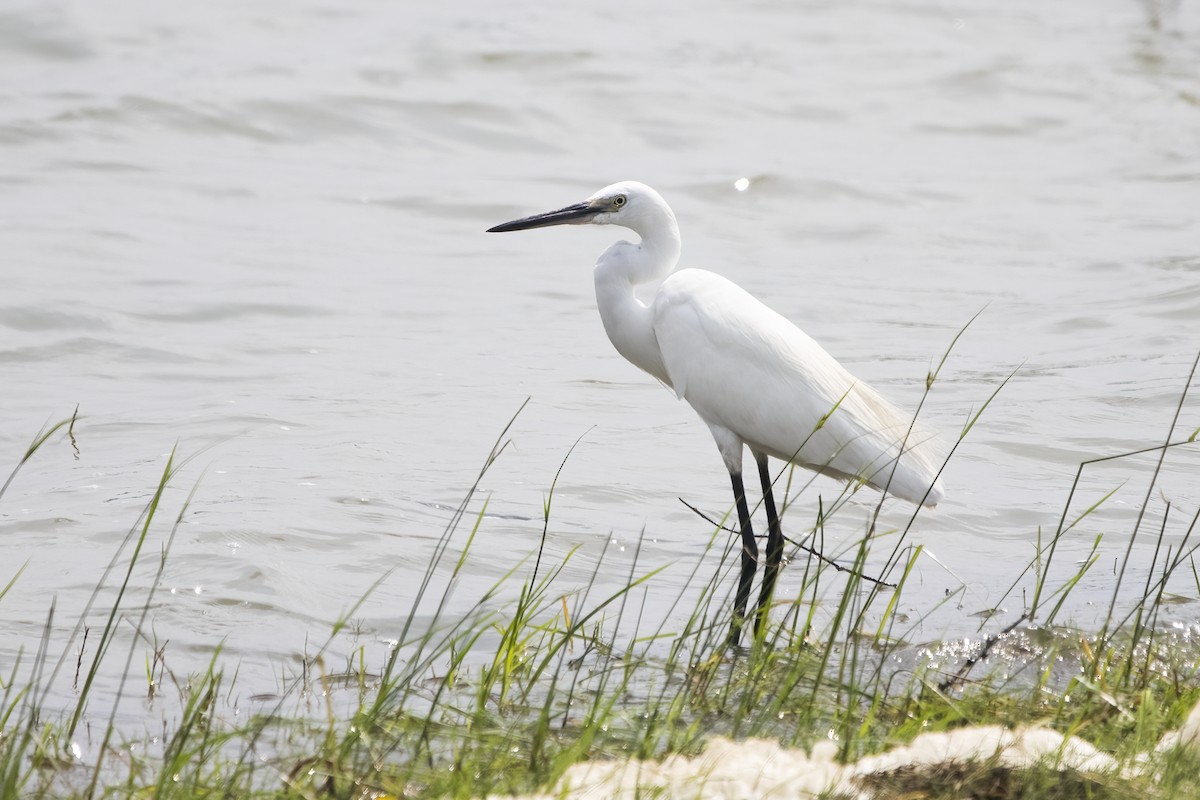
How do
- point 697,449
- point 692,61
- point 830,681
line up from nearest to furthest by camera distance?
point 830,681 → point 697,449 → point 692,61

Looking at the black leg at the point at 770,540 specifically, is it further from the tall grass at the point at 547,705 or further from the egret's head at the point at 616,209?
the egret's head at the point at 616,209

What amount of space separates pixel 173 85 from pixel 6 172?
2.52m

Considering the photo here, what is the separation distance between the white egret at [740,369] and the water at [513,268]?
482mm

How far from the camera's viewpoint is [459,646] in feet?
13.6

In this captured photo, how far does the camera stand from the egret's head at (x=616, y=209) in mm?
5195

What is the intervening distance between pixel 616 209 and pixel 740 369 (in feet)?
2.41

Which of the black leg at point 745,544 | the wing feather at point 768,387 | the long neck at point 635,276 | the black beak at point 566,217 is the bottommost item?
the black leg at point 745,544

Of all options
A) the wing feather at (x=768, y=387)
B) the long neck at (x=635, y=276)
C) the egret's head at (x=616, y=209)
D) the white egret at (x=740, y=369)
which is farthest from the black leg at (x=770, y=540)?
the egret's head at (x=616, y=209)

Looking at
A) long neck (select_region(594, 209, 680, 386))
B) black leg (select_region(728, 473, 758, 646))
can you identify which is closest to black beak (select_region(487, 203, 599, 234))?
long neck (select_region(594, 209, 680, 386))

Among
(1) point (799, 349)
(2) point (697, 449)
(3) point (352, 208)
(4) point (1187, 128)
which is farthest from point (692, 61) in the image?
(1) point (799, 349)

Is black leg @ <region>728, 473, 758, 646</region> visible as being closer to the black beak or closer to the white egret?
the white egret

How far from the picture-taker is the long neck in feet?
17.2

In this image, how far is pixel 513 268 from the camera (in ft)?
33.6

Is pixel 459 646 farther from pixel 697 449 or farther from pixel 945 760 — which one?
pixel 697 449
